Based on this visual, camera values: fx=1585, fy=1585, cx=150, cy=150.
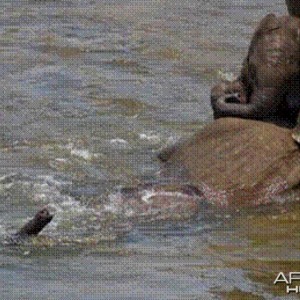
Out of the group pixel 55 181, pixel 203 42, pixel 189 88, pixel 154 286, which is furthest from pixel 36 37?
pixel 154 286

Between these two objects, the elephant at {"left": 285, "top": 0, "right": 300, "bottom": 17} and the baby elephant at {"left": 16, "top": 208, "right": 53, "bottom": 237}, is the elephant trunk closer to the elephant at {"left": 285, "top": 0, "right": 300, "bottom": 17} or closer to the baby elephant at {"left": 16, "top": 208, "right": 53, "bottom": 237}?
the elephant at {"left": 285, "top": 0, "right": 300, "bottom": 17}

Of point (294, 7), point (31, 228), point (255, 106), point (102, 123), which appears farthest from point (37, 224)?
point (102, 123)

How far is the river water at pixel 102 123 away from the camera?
831 cm

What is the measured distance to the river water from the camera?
8.31 m

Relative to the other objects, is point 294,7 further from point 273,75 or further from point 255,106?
point 255,106

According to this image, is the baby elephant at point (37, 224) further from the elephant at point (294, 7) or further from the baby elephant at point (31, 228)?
the elephant at point (294, 7)

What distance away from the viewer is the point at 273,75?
977 cm

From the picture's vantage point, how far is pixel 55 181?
1023 centimetres

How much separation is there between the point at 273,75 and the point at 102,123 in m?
2.69

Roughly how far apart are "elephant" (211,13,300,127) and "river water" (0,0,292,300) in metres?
0.79

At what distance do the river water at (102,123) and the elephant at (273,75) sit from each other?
793 millimetres

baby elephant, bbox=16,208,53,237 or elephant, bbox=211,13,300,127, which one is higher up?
elephant, bbox=211,13,300,127

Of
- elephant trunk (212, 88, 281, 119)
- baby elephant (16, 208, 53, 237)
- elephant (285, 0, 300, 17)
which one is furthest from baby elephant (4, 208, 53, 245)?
elephant (285, 0, 300, 17)

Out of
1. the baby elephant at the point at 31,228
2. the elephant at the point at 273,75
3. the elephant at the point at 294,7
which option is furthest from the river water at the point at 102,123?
the elephant at the point at 294,7
